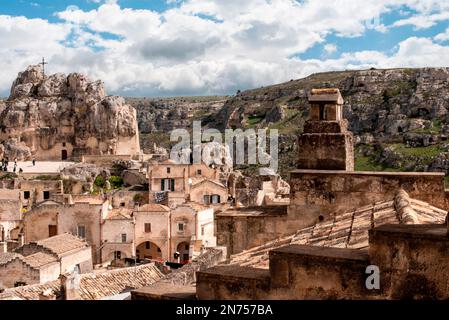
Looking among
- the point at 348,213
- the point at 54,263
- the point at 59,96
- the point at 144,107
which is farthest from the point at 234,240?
the point at 144,107

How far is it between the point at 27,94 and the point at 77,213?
38.4m

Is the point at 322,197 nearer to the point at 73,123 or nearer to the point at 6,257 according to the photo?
the point at 6,257

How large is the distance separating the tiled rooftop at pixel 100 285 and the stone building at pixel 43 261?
17.0ft

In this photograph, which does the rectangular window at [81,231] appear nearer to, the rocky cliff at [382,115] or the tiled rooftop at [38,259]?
the tiled rooftop at [38,259]

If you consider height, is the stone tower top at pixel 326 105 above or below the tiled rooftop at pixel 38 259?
above

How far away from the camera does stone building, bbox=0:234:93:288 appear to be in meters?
26.4

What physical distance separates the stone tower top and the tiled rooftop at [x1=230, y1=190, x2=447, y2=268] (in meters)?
2.25

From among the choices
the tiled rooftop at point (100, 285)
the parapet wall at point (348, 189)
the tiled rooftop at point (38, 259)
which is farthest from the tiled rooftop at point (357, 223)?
the tiled rooftop at point (38, 259)

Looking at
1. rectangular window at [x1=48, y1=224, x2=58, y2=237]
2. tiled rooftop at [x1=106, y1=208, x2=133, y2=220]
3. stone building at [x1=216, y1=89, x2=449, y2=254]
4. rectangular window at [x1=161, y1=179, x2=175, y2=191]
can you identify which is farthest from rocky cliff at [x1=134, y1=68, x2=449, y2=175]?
stone building at [x1=216, y1=89, x2=449, y2=254]

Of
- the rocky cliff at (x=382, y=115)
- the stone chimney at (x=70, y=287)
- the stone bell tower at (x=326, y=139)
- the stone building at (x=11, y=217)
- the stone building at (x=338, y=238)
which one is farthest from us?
the rocky cliff at (x=382, y=115)

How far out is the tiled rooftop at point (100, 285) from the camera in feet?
64.8

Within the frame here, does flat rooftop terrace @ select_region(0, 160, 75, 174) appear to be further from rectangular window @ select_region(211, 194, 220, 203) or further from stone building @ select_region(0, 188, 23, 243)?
rectangular window @ select_region(211, 194, 220, 203)

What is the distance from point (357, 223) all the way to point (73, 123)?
65.7 m
